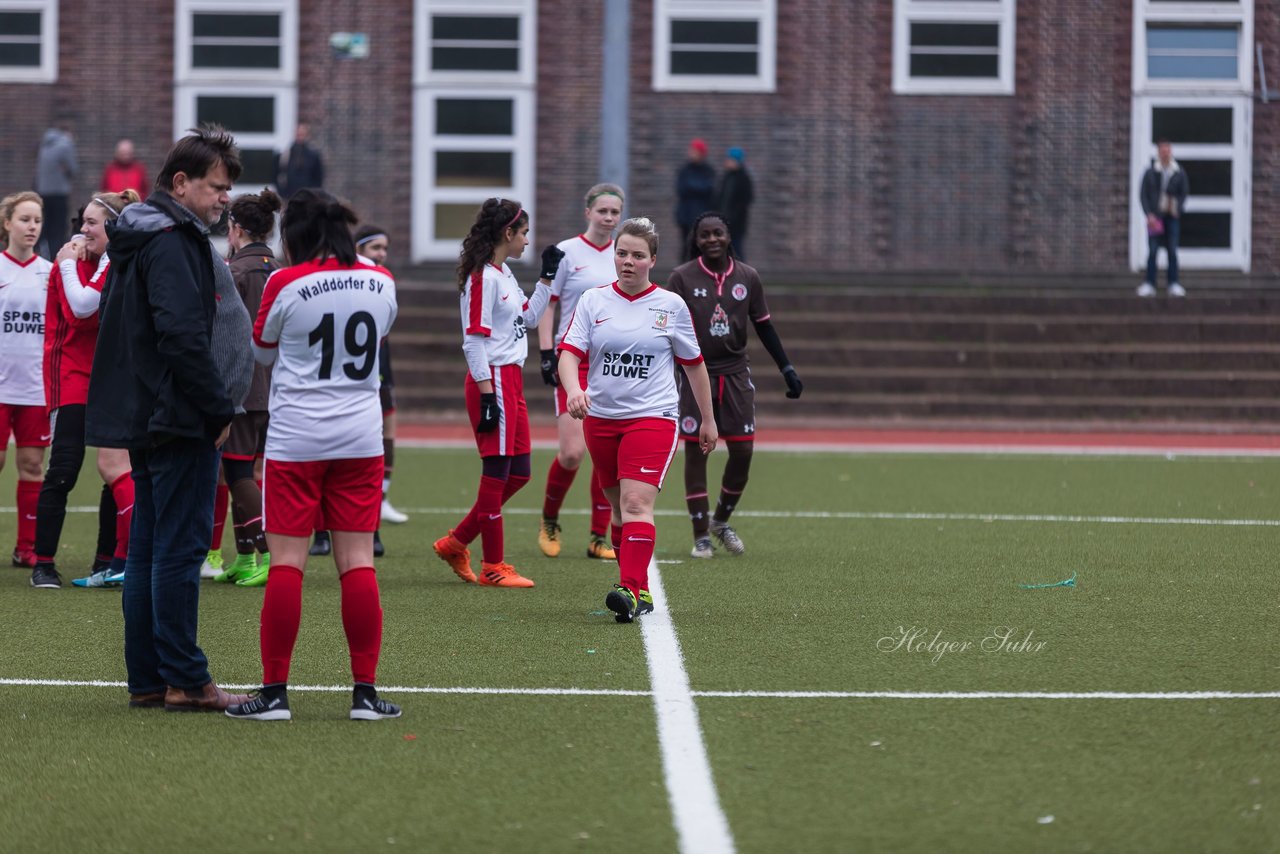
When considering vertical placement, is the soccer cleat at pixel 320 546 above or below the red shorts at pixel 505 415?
below

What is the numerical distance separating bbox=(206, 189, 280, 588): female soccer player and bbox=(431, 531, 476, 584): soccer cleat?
3.07 ft

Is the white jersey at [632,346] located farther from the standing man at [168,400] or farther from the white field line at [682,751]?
the standing man at [168,400]

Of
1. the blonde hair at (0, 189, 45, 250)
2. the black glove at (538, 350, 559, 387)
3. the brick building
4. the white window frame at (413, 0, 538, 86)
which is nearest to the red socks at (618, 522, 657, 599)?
the black glove at (538, 350, 559, 387)

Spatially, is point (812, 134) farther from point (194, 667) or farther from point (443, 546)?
point (194, 667)

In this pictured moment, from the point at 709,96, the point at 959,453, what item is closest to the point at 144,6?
the point at 709,96

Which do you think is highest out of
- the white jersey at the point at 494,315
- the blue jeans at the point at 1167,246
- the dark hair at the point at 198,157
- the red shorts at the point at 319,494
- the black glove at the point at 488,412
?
the blue jeans at the point at 1167,246

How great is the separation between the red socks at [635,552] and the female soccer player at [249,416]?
2.18m

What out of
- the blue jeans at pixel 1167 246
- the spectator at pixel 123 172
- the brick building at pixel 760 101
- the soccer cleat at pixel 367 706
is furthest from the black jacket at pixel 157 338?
the brick building at pixel 760 101

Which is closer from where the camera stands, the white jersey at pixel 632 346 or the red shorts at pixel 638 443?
the red shorts at pixel 638 443

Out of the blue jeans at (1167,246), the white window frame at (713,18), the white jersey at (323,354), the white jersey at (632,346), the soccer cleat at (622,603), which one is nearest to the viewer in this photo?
the white jersey at (323,354)

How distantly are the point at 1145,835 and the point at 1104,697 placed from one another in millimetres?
1749

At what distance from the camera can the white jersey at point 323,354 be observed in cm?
602

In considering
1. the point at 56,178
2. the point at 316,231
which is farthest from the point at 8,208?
the point at 56,178

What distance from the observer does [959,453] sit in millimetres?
17812
